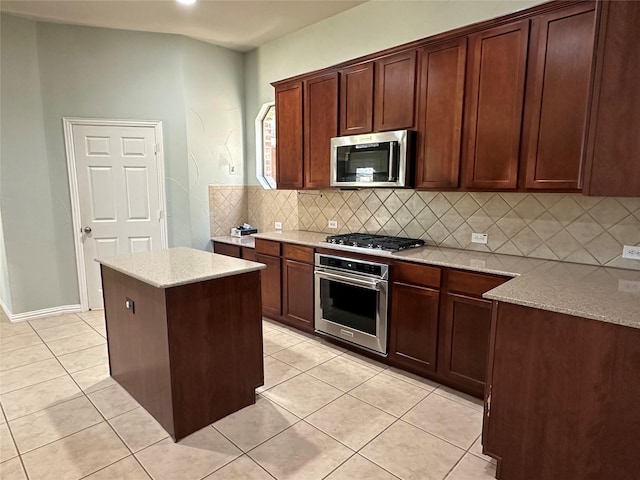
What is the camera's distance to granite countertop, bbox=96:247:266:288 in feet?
6.90

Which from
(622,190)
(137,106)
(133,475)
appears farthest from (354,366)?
(137,106)

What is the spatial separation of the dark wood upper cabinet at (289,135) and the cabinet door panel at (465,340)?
1.99 m

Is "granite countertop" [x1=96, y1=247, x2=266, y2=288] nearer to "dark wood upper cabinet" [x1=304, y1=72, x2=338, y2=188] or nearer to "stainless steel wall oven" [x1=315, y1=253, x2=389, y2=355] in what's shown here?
"stainless steel wall oven" [x1=315, y1=253, x2=389, y2=355]

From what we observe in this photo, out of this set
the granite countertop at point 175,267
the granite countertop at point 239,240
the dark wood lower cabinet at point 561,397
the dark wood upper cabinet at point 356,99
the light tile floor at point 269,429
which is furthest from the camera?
the granite countertop at point 239,240

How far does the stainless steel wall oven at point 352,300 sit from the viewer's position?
2.95 metres

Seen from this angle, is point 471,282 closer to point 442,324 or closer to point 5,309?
point 442,324

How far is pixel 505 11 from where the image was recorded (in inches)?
108

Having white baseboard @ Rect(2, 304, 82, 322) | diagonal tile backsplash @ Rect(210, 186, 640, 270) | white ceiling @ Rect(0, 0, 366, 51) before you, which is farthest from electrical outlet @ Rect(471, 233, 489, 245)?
white baseboard @ Rect(2, 304, 82, 322)

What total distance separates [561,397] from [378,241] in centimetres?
178

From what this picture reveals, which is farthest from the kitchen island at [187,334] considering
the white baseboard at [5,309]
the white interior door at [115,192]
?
the white baseboard at [5,309]

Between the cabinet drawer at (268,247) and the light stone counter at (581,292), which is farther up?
the light stone counter at (581,292)

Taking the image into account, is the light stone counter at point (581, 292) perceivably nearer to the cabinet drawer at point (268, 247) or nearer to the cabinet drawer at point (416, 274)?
the cabinet drawer at point (416, 274)

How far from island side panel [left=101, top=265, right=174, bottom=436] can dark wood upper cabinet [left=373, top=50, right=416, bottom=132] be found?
215cm

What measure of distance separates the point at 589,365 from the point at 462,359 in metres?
1.03
